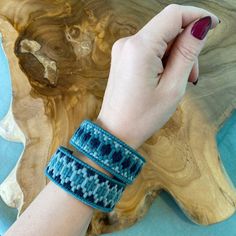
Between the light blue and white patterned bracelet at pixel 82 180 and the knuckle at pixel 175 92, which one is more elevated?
the knuckle at pixel 175 92

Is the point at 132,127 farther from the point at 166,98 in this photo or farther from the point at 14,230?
the point at 14,230

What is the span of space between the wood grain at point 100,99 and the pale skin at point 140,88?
11cm

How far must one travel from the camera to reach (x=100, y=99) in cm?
72

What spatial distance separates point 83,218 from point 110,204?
0.14ft

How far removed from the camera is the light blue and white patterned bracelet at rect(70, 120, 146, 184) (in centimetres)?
56

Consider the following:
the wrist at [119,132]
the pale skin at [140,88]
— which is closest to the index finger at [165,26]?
the pale skin at [140,88]

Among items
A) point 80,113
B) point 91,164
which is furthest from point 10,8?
point 91,164

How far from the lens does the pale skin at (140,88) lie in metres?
0.57

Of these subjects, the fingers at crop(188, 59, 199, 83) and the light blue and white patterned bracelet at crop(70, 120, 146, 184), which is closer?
the light blue and white patterned bracelet at crop(70, 120, 146, 184)

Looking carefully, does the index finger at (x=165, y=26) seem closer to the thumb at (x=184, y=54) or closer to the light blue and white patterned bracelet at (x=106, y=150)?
the thumb at (x=184, y=54)

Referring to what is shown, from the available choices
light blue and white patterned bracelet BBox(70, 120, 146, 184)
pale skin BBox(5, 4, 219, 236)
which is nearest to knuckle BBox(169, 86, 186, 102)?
pale skin BBox(5, 4, 219, 236)

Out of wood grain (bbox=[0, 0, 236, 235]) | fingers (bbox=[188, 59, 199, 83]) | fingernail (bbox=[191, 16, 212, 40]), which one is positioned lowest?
wood grain (bbox=[0, 0, 236, 235])

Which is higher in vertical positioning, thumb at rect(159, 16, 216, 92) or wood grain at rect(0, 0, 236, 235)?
thumb at rect(159, 16, 216, 92)

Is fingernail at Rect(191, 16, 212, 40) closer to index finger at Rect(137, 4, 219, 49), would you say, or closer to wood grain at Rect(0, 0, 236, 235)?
index finger at Rect(137, 4, 219, 49)
